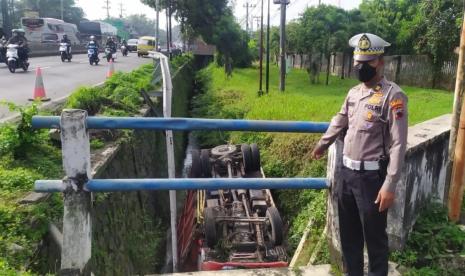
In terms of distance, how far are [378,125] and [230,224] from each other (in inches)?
171

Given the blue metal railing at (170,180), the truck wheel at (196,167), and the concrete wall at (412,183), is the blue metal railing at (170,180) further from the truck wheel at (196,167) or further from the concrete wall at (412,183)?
the truck wheel at (196,167)

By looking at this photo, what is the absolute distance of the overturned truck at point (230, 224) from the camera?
18.8 feet

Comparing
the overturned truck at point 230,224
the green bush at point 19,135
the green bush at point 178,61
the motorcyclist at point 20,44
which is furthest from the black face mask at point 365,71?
the green bush at point 178,61

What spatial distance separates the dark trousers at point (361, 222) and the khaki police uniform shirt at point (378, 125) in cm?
13

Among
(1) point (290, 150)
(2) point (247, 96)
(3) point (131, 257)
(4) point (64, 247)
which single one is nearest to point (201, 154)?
(1) point (290, 150)

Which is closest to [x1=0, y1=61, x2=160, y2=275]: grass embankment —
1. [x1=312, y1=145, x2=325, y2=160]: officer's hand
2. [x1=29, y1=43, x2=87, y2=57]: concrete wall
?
[x1=312, y1=145, x2=325, y2=160]: officer's hand

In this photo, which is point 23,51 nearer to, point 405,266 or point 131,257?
point 131,257

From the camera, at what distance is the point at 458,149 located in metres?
3.08

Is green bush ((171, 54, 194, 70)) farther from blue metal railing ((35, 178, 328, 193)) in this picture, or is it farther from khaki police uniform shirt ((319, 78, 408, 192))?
khaki police uniform shirt ((319, 78, 408, 192))

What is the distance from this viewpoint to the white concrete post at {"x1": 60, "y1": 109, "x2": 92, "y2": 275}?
2.22 meters

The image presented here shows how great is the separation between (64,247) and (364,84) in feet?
6.13

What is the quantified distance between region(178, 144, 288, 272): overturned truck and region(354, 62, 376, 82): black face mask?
3.52 m

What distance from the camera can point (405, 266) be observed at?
2.74 meters

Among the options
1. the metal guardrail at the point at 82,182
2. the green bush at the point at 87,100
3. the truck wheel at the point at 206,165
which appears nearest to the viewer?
the metal guardrail at the point at 82,182
